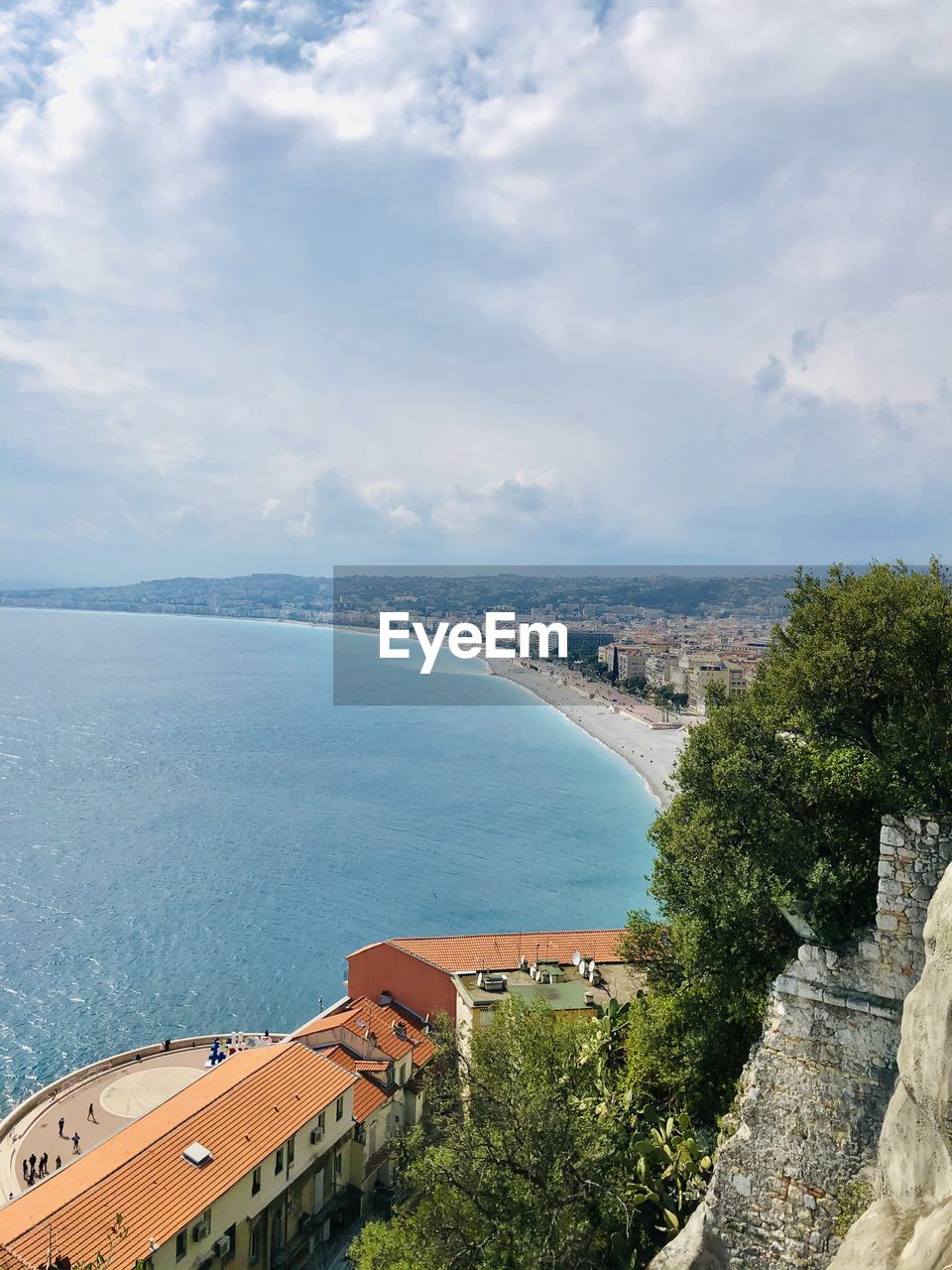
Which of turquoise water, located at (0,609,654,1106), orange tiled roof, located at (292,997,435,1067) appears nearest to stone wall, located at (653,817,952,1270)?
orange tiled roof, located at (292,997,435,1067)

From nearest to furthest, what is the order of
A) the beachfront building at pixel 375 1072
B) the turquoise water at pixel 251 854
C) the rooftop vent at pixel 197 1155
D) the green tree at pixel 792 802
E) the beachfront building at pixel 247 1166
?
the green tree at pixel 792 802 < the beachfront building at pixel 247 1166 < the rooftop vent at pixel 197 1155 < the beachfront building at pixel 375 1072 < the turquoise water at pixel 251 854

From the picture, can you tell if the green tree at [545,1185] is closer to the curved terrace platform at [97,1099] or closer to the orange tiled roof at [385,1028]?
the orange tiled roof at [385,1028]

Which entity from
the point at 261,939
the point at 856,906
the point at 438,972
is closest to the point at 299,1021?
the point at 261,939

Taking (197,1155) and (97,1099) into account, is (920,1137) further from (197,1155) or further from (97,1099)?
(97,1099)

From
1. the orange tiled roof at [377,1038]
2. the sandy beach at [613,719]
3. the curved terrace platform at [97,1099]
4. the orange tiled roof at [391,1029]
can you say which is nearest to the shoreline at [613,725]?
the sandy beach at [613,719]

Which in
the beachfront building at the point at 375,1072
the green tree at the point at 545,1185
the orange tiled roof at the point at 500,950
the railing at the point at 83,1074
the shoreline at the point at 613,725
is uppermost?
the green tree at the point at 545,1185

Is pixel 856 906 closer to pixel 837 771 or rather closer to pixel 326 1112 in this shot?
pixel 837 771
